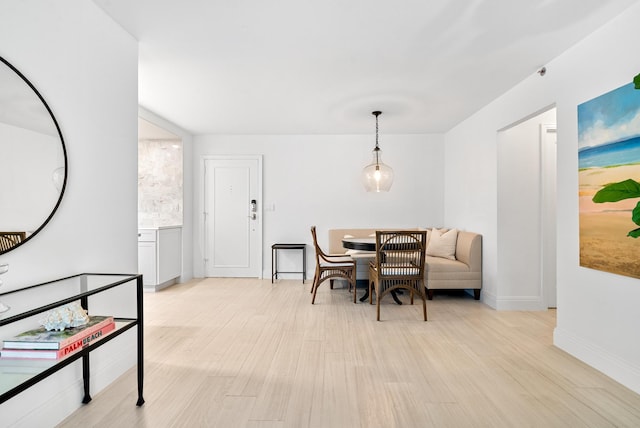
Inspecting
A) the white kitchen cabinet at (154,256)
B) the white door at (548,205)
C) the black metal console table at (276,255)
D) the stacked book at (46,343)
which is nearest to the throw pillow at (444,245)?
the white door at (548,205)

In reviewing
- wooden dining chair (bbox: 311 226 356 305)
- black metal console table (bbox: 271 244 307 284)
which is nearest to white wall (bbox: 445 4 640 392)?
wooden dining chair (bbox: 311 226 356 305)

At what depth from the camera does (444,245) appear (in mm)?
5059

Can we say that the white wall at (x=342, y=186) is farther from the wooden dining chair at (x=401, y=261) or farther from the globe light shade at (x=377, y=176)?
the wooden dining chair at (x=401, y=261)

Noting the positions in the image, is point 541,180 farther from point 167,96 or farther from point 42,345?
point 42,345

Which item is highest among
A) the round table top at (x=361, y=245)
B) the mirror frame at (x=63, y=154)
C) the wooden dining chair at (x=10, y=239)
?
the mirror frame at (x=63, y=154)

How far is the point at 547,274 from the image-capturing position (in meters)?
4.15

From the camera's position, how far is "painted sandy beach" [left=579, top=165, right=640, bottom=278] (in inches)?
89.4

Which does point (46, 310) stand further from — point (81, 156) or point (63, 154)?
point (81, 156)

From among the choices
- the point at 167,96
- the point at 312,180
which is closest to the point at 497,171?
the point at 312,180

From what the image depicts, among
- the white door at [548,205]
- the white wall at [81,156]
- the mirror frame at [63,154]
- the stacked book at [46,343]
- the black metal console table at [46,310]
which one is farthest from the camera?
the white door at [548,205]

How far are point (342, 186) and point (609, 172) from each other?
3.99 m

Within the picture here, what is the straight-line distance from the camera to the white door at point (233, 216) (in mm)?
6062

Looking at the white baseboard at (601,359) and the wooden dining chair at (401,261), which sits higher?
the wooden dining chair at (401,261)

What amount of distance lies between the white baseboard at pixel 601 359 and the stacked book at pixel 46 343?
3.15 meters
